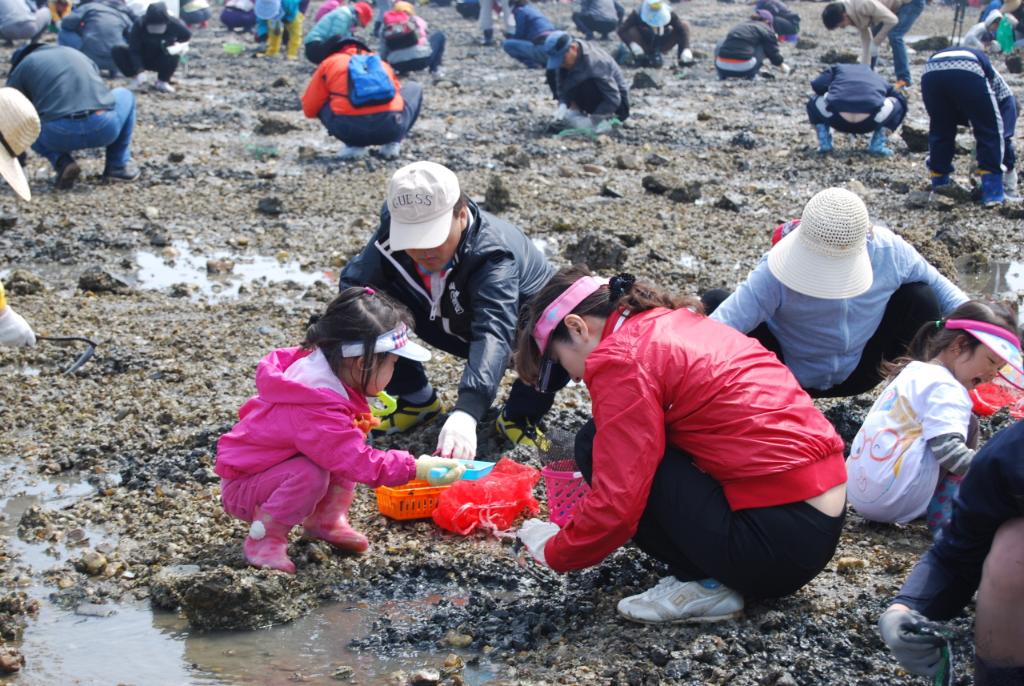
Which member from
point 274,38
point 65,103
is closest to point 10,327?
point 65,103

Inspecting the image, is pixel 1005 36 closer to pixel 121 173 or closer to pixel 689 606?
pixel 121 173

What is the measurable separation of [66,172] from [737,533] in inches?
287

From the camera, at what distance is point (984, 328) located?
3393mm

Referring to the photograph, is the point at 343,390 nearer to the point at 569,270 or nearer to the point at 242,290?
the point at 569,270

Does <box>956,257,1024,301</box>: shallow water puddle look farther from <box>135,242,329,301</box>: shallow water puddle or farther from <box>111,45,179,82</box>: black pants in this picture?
<box>111,45,179,82</box>: black pants

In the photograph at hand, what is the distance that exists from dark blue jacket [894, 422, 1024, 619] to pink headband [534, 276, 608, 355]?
112 centimetres

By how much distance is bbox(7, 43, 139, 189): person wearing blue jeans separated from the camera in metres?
8.51

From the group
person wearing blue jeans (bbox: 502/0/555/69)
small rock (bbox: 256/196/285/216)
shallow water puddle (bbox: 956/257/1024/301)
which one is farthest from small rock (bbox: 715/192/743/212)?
person wearing blue jeans (bbox: 502/0/555/69)

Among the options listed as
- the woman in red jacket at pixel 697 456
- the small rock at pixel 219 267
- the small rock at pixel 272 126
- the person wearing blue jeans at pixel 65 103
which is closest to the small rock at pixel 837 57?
the small rock at pixel 272 126

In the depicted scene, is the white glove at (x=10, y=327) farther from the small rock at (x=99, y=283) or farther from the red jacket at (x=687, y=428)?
the small rock at (x=99, y=283)

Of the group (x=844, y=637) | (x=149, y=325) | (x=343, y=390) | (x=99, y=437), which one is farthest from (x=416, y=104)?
(x=844, y=637)

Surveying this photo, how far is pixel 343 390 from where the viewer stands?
3.45m

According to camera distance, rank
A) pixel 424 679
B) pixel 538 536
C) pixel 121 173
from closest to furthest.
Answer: pixel 424 679 < pixel 538 536 < pixel 121 173

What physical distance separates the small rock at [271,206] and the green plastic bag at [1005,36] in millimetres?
9992
